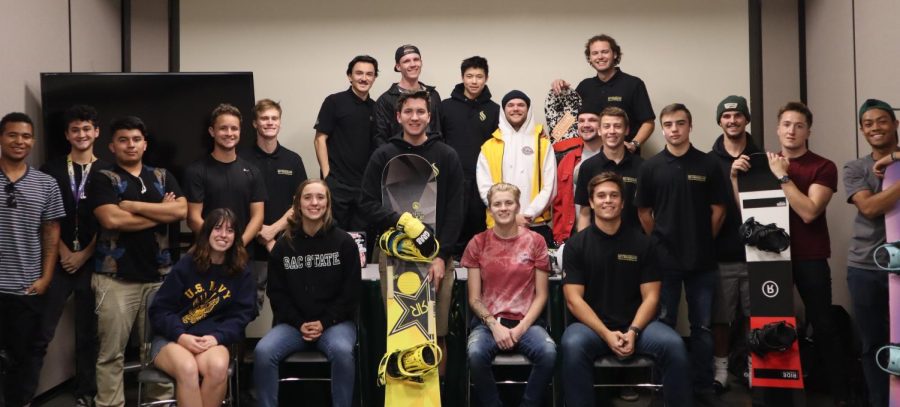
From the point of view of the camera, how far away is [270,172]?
446 cm

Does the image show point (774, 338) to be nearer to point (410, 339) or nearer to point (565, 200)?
point (565, 200)

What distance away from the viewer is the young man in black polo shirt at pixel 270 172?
4.41 metres

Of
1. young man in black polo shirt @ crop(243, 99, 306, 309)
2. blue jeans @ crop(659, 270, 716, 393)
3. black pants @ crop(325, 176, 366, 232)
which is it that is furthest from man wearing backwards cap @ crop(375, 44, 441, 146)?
blue jeans @ crop(659, 270, 716, 393)

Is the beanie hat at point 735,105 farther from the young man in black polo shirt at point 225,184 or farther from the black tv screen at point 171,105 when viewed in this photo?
the black tv screen at point 171,105

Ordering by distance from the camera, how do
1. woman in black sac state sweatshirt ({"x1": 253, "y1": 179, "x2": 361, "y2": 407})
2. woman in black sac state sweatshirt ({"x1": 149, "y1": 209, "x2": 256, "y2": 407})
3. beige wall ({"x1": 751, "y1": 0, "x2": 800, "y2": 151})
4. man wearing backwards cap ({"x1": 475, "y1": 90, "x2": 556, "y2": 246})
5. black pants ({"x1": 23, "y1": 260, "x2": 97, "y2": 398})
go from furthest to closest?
beige wall ({"x1": 751, "y1": 0, "x2": 800, "y2": 151}), man wearing backwards cap ({"x1": 475, "y1": 90, "x2": 556, "y2": 246}), black pants ({"x1": 23, "y1": 260, "x2": 97, "y2": 398}), woman in black sac state sweatshirt ({"x1": 253, "y1": 179, "x2": 361, "y2": 407}), woman in black sac state sweatshirt ({"x1": 149, "y1": 209, "x2": 256, "y2": 407})

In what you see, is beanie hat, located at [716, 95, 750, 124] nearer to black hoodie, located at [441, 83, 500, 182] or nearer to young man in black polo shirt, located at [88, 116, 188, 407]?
black hoodie, located at [441, 83, 500, 182]

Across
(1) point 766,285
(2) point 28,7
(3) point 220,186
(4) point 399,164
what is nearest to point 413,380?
(4) point 399,164

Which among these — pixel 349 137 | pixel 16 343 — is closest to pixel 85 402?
pixel 16 343

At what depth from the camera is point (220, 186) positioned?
409cm

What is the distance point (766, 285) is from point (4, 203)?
150 inches

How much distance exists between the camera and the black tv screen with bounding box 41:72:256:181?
461 cm

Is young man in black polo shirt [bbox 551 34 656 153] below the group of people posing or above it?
above

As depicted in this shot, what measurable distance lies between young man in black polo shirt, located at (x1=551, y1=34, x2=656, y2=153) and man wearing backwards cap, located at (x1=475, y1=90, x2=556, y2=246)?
53cm

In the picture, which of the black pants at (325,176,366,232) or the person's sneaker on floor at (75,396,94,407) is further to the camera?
the black pants at (325,176,366,232)
